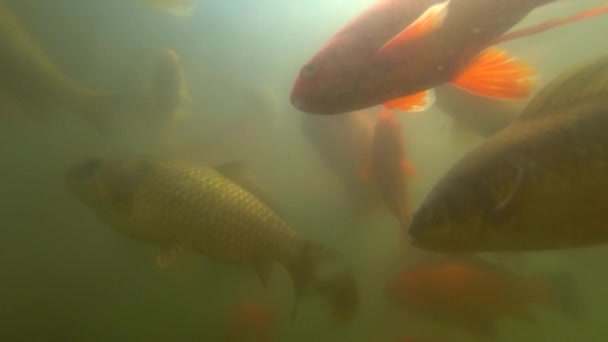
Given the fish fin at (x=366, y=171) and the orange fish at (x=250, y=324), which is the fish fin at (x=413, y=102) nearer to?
the fish fin at (x=366, y=171)

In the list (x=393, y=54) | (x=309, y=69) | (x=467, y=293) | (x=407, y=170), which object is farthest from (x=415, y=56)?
(x=467, y=293)

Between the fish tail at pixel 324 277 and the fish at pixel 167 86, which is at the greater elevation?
the fish at pixel 167 86

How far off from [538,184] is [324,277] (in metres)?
1.67

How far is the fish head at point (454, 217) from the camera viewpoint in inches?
54.0

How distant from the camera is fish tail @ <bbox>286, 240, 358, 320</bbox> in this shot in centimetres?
257

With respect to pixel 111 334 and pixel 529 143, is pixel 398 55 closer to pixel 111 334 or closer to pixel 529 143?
pixel 529 143

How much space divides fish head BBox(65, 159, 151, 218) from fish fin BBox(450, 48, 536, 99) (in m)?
1.96

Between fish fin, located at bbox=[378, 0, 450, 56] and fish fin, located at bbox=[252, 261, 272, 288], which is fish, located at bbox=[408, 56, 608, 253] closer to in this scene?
fish fin, located at bbox=[378, 0, 450, 56]

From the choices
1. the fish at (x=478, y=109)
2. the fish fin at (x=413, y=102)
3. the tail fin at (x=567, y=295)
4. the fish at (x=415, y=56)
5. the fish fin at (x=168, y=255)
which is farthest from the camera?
the tail fin at (x=567, y=295)

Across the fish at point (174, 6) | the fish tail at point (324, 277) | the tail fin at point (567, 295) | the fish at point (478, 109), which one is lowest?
the tail fin at point (567, 295)

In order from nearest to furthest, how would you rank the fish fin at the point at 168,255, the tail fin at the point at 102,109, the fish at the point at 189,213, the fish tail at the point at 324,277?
the fish at the point at 189,213
the fish fin at the point at 168,255
the fish tail at the point at 324,277
the tail fin at the point at 102,109

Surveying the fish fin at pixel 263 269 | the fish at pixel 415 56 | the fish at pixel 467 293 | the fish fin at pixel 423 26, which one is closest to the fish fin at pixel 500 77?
the fish at pixel 415 56

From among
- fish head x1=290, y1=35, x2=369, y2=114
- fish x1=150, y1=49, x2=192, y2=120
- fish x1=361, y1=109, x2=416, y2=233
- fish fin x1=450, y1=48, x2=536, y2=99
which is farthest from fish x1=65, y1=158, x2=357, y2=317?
fish x1=150, y1=49, x2=192, y2=120

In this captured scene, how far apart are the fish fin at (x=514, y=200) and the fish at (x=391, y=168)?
1884mm
